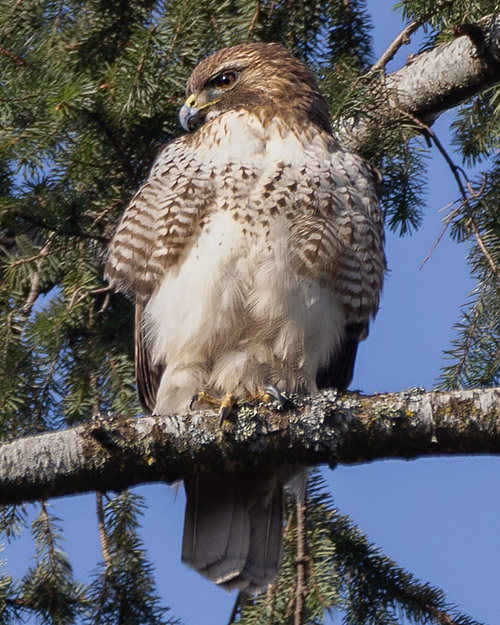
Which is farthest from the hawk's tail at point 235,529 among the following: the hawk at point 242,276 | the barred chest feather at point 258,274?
the barred chest feather at point 258,274

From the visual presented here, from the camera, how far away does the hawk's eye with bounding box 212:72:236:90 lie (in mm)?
3943

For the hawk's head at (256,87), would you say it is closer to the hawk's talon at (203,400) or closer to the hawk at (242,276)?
the hawk at (242,276)

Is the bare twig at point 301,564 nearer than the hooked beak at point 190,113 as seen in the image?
Yes

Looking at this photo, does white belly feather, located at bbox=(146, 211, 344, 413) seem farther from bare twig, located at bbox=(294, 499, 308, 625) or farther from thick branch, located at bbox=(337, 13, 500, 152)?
thick branch, located at bbox=(337, 13, 500, 152)

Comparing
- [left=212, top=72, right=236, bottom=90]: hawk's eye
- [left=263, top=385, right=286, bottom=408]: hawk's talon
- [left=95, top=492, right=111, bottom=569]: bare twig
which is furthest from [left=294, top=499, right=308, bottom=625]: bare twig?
[left=212, top=72, right=236, bottom=90]: hawk's eye

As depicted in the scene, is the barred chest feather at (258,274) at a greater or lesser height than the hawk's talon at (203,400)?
greater

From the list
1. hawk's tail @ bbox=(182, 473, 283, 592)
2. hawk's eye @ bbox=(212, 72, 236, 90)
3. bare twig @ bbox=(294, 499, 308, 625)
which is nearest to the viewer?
bare twig @ bbox=(294, 499, 308, 625)

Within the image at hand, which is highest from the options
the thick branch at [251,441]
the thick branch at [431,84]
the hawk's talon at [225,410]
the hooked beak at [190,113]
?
the thick branch at [431,84]

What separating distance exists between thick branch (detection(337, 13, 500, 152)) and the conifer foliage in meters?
0.06

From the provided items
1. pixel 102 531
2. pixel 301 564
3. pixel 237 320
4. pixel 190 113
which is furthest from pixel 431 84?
pixel 102 531

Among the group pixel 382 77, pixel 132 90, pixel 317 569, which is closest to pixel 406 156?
pixel 382 77

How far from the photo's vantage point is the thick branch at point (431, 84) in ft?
12.3

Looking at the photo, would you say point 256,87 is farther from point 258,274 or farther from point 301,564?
point 301,564

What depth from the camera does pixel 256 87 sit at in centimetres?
405
